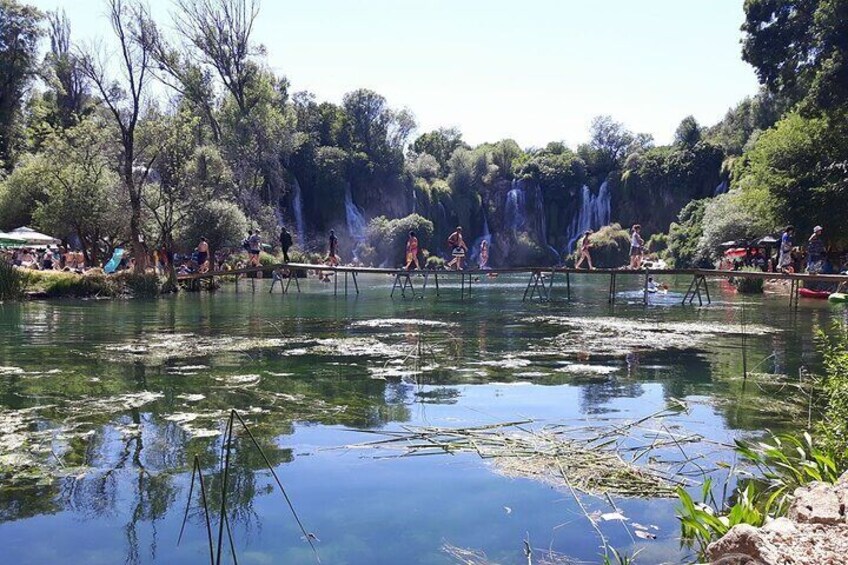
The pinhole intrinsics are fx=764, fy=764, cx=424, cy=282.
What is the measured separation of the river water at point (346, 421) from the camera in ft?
19.7

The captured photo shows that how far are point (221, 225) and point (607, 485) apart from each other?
33.5 meters

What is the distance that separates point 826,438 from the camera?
22.3 ft

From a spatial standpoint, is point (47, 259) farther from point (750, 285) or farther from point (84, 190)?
point (750, 285)

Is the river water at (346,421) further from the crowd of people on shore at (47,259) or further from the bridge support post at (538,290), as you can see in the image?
the crowd of people on shore at (47,259)

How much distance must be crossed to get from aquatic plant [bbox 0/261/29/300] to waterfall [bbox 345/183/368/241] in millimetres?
39085

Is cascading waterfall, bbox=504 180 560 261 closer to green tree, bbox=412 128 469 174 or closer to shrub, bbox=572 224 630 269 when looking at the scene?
shrub, bbox=572 224 630 269

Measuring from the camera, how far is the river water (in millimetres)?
6020

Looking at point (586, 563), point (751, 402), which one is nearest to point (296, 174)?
point (751, 402)

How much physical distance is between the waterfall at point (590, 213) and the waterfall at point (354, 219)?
19.2m

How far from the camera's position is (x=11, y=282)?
27.4 meters

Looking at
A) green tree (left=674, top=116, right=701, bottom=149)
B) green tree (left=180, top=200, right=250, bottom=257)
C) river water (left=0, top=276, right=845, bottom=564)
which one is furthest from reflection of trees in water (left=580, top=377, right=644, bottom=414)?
green tree (left=674, top=116, right=701, bottom=149)

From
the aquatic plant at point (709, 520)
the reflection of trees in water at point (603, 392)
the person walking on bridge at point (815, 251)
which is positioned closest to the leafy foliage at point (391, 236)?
the person walking on bridge at point (815, 251)

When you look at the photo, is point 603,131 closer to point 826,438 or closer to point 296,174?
point 296,174

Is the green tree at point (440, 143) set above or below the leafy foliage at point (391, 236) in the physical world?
above
